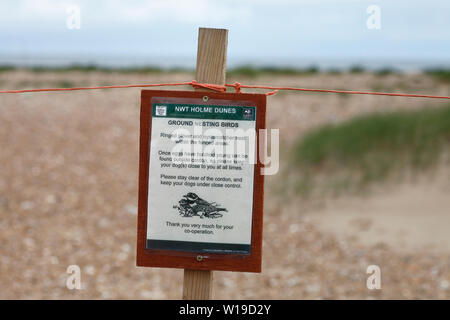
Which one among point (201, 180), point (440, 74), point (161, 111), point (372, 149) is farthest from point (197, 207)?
point (440, 74)

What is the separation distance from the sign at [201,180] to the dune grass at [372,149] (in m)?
6.40

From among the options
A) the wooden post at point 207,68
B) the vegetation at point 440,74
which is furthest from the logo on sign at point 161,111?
the vegetation at point 440,74

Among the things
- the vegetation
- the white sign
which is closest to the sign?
the white sign

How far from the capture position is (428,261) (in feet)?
20.7

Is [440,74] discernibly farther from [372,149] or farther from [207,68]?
[207,68]

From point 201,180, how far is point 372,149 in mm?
7280

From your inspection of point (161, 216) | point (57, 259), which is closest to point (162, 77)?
point (57, 259)

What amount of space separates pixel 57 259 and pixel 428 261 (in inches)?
162

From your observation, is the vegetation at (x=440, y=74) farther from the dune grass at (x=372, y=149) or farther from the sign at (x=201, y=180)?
the sign at (x=201, y=180)

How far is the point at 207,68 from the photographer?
249 centimetres

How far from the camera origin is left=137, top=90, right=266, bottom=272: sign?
7.88ft

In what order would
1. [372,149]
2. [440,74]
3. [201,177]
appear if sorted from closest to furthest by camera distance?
[201,177]
[372,149]
[440,74]

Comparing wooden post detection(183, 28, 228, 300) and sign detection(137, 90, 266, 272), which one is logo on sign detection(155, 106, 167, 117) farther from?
wooden post detection(183, 28, 228, 300)

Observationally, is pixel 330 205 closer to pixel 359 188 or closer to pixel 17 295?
pixel 359 188
